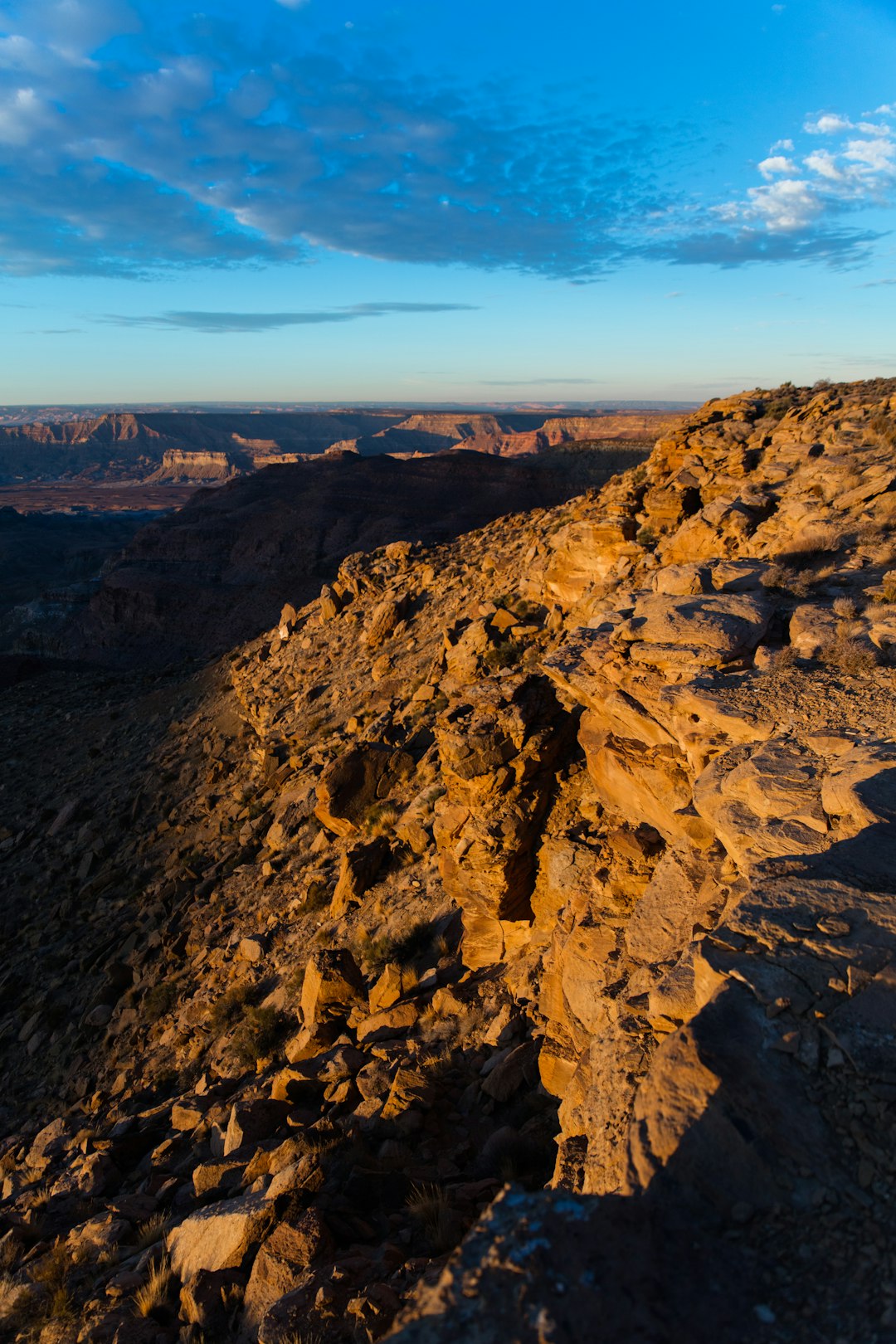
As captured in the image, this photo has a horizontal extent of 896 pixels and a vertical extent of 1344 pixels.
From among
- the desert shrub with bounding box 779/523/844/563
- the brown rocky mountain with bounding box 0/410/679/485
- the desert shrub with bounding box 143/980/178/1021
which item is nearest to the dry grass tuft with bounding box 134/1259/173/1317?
the desert shrub with bounding box 143/980/178/1021

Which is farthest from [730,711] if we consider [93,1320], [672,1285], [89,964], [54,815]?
[54,815]

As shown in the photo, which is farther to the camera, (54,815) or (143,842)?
(54,815)

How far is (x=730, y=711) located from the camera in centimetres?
544

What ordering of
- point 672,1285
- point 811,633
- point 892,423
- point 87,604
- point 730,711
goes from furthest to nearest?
1. point 87,604
2. point 892,423
3. point 811,633
4. point 730,711
5. point 672,1285

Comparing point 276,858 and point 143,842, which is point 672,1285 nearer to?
point 276,858

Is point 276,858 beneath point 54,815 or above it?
above

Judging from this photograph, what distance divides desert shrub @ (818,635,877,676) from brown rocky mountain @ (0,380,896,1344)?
1.1 inches

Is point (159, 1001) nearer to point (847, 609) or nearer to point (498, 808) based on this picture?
point (498, 808)

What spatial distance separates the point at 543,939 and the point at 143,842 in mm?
11102

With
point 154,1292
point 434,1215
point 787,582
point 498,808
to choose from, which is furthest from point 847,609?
point 154,1292

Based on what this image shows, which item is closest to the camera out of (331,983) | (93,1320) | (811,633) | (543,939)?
(93,1320)

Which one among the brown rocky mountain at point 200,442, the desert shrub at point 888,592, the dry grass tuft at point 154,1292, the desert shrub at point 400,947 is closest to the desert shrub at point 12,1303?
the dry grass tuft at point 154,1292

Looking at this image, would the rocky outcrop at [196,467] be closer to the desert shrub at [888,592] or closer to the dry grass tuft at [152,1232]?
the desert shrub at [888,592]

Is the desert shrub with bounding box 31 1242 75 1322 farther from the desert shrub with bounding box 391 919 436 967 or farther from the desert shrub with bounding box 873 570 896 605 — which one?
the desert shrub with bounding box 873 570 896 605
